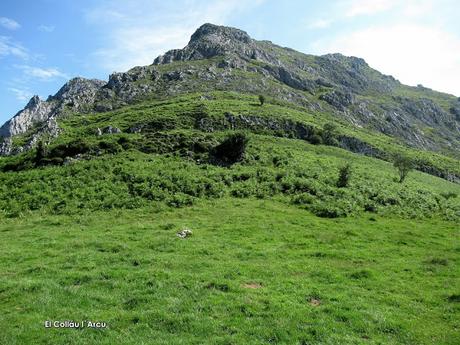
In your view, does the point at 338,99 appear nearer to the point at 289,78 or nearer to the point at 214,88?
the point at 289,78

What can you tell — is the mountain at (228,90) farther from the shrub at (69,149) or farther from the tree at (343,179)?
the tree at (343,179)

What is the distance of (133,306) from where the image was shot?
62.7ft

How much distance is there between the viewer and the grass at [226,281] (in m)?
17.1

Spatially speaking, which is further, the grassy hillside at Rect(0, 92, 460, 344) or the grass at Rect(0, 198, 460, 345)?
the grassy hillside at Rect(0, 92, 460, 344)

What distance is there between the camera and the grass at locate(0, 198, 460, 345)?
56.2ft

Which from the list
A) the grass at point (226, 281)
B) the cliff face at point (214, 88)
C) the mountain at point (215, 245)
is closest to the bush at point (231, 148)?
the mountain at point (215, 245)

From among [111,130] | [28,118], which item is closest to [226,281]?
[111,130]

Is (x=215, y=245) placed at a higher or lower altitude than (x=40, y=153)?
lower

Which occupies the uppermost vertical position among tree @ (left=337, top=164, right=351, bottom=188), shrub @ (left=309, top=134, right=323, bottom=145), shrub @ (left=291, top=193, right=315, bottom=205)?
shrub @ (left=309, top=134, right=323, bottom=145)

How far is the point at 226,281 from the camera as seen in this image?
2230 centimetres

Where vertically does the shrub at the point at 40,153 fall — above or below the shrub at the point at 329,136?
below

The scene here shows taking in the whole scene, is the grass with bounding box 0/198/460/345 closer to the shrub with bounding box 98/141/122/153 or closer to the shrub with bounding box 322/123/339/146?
the shrub with bounding box 98/141/122/153

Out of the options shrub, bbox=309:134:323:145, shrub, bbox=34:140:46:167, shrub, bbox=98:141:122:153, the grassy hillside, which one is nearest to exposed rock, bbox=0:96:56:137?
shrub, bbox=34:140:46:167

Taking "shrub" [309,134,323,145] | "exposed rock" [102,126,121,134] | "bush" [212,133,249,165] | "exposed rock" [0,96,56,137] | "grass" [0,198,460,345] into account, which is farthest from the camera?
"exposed rock" [0,96,56,137]
